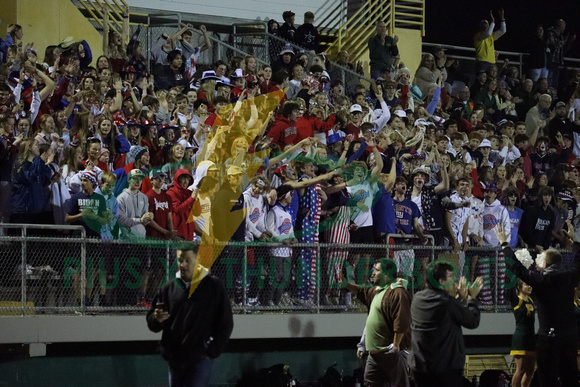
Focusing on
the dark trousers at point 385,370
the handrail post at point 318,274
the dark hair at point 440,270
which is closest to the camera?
the dark hair at point 440,270

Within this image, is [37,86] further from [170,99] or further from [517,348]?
[517,348]

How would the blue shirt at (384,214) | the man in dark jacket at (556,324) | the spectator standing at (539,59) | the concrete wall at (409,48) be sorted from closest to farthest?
the man in dark jacket at (556,324) → the blue shirt at (384,214) → the concrete wall at (409,48) → the spectator standing at (539,59)

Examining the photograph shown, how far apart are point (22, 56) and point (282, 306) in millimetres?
5486

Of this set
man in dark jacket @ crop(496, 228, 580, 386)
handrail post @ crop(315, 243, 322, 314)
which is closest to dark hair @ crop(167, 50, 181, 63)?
handrail post @ crop(315, 243, 322, 314)

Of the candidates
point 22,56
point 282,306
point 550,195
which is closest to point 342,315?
point 282,306

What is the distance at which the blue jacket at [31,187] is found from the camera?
1162cm

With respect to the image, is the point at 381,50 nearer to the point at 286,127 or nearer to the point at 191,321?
the point at 286,127

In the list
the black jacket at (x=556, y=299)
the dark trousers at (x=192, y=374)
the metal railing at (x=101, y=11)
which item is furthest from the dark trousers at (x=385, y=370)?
the metal railing at (x=101, y=11)

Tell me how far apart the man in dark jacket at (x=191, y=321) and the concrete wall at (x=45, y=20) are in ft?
37.8

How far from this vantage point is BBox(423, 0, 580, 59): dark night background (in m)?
26.8

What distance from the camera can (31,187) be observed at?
11.7 m

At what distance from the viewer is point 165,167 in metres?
13.2

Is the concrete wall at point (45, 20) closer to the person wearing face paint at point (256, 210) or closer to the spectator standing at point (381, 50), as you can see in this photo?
the spectator standing at point (381, 50)

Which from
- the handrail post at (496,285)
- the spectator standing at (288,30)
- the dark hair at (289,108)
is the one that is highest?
the spectator standing at (288,30)
